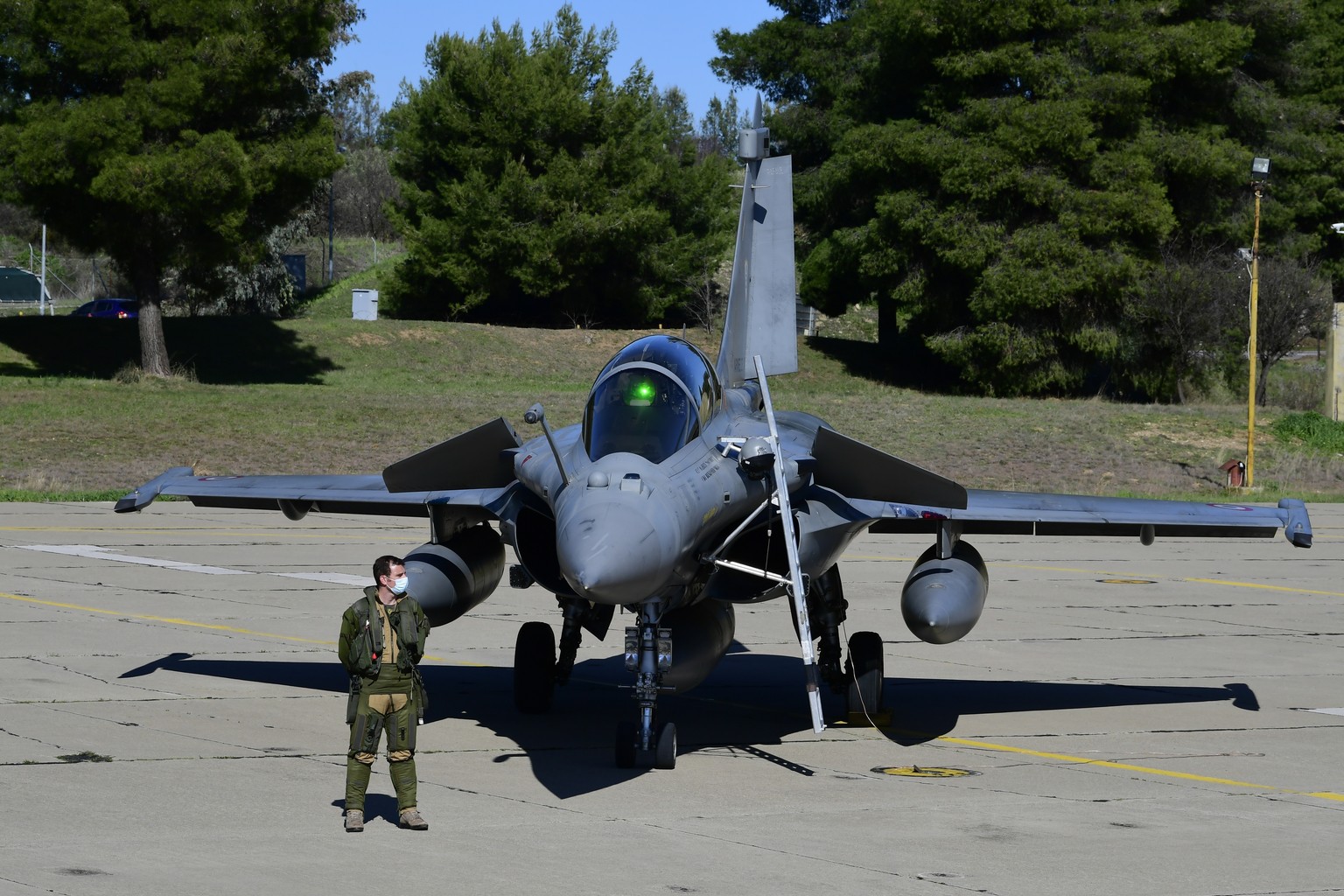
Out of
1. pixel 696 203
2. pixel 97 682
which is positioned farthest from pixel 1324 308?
pixel 97 682

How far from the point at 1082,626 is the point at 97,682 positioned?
12031 millimetres

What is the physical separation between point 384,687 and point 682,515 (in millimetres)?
2428

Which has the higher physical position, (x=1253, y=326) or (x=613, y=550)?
(x=1253, y=326)

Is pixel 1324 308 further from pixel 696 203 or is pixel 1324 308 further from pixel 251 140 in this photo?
pixel 251 140

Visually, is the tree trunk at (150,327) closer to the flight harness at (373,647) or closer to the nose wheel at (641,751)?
the nose wheel at (641,751)

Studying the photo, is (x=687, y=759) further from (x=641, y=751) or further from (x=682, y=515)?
(x=682, y=515)

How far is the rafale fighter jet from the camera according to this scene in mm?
10352

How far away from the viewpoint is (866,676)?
1337 centimetres

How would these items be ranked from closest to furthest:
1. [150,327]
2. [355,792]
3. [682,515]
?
[355,792]
[682,515]
[150,327]

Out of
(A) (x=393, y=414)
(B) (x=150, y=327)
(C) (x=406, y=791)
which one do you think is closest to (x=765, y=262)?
(C) (x=406, y=791)

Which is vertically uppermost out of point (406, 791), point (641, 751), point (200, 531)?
point (406, 791)

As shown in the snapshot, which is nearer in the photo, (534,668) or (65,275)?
(534,668)

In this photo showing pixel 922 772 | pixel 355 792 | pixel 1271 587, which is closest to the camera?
pixel 355 792

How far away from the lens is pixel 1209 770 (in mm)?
11516
